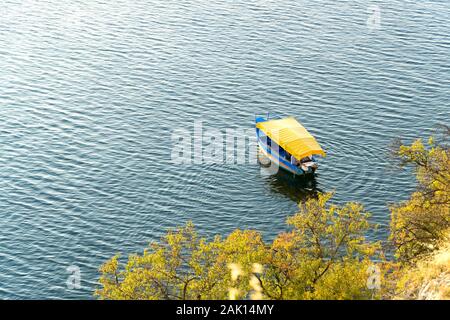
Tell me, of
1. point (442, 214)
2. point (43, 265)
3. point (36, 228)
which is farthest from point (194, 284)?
point (36, 228)

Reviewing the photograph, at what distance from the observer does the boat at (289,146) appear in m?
94.2

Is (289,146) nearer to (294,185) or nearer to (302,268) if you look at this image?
(294,185)

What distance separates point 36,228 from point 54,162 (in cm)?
1639

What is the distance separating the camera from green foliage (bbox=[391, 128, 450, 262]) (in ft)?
194

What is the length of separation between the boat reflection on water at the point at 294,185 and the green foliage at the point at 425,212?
979 inches

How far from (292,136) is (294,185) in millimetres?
7881

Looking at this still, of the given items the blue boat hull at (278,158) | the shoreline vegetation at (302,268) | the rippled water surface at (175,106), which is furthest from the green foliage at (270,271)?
the blue boat hull at (278,158)

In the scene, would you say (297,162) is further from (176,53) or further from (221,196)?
(176,53)

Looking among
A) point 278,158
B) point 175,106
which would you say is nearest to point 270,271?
point 278,158

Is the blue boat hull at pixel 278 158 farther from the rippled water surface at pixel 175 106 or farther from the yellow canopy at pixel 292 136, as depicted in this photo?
the rippled water surface at pixel 175 106

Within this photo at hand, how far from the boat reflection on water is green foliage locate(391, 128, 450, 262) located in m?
24.9

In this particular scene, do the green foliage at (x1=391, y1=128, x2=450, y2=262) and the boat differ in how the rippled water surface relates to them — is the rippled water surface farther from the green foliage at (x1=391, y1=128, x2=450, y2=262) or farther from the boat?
the green foliage at (x1=391, y1=128, x2=450, y2=262)

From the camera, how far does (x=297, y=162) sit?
94.3 m

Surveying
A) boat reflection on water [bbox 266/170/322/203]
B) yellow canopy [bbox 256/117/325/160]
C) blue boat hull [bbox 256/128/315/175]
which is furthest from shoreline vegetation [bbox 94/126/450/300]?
yellow canopy [bbox 256/117/325/160]
